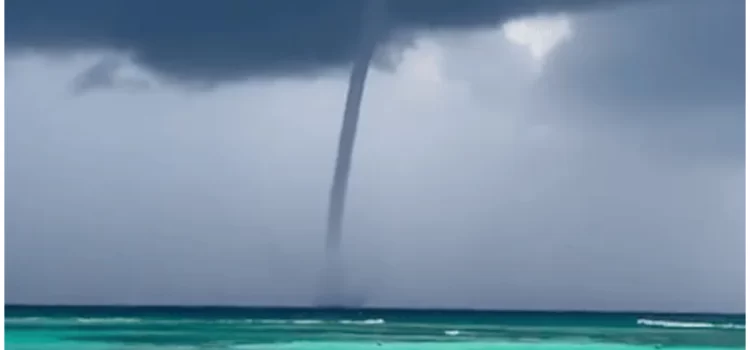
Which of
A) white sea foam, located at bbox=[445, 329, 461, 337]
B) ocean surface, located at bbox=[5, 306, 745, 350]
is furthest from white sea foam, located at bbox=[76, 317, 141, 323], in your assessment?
white sea foam, located at bbox=[445, 329, 461, 337]

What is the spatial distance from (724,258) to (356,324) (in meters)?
1.77

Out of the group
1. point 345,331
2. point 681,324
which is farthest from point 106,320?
point 681,324

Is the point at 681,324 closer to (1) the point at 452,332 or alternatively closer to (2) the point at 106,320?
(1) the point at 452,332

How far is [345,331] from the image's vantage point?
5348 mm

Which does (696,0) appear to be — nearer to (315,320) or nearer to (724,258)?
(724,258)

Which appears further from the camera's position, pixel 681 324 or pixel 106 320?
pixel 106 320

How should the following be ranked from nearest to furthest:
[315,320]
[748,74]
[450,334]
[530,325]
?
[748,74]
[530,325]
[315,320]
[450,334]

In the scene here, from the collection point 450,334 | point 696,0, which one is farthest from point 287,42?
point 450,334

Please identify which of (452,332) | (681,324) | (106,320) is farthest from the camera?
(452,332)

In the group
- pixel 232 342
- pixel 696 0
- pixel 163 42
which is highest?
pixel 696 0

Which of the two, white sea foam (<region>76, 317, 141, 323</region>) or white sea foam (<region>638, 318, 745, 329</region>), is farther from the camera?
white sea foam (<region>76, 317, 141, 323</region>)

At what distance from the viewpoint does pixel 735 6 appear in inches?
168

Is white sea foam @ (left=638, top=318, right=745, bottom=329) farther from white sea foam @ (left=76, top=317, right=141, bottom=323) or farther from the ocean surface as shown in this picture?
white sea foam @ (left=76, top=317, right=141, bottom=323)

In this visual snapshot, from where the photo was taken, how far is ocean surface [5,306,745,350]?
16.3 feet
